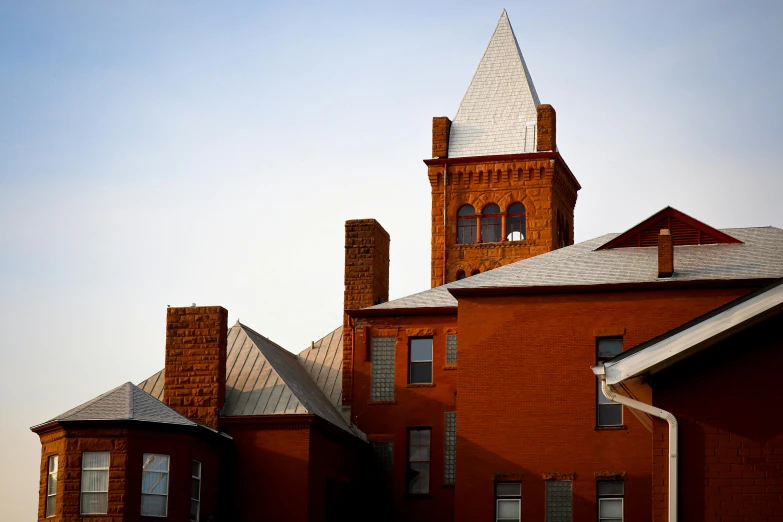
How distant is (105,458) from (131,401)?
5.36 feet

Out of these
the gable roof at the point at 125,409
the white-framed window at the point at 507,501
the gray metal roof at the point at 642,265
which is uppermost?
the gray metal roof at the point at 642,265

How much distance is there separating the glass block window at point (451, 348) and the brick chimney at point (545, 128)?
2415 cm

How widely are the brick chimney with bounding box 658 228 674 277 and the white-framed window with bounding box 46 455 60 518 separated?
15.5 m

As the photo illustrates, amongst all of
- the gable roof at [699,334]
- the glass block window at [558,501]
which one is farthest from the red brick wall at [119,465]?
the gable roof at [699,334]

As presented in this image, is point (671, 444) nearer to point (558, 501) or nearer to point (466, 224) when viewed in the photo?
point (558, 501)

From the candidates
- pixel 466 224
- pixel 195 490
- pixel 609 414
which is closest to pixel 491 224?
pixel 466 224

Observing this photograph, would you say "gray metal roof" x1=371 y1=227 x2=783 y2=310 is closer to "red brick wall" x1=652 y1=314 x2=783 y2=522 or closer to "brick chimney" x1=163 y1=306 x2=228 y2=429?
"brick chimney" x1=163 y1=306 x2=228 y2=429

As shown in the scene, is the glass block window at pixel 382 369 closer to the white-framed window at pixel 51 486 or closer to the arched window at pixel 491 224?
the white-framed window at pixel 51 486

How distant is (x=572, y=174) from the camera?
2586 inches

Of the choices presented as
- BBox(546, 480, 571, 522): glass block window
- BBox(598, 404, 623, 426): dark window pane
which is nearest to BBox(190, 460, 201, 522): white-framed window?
BBox(546, 480, 571, 522): glass block window

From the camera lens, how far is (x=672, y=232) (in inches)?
1467

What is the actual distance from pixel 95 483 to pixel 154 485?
136 centimetres

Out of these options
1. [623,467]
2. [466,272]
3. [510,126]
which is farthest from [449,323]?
[510,126]

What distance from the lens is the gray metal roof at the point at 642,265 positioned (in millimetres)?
34719
